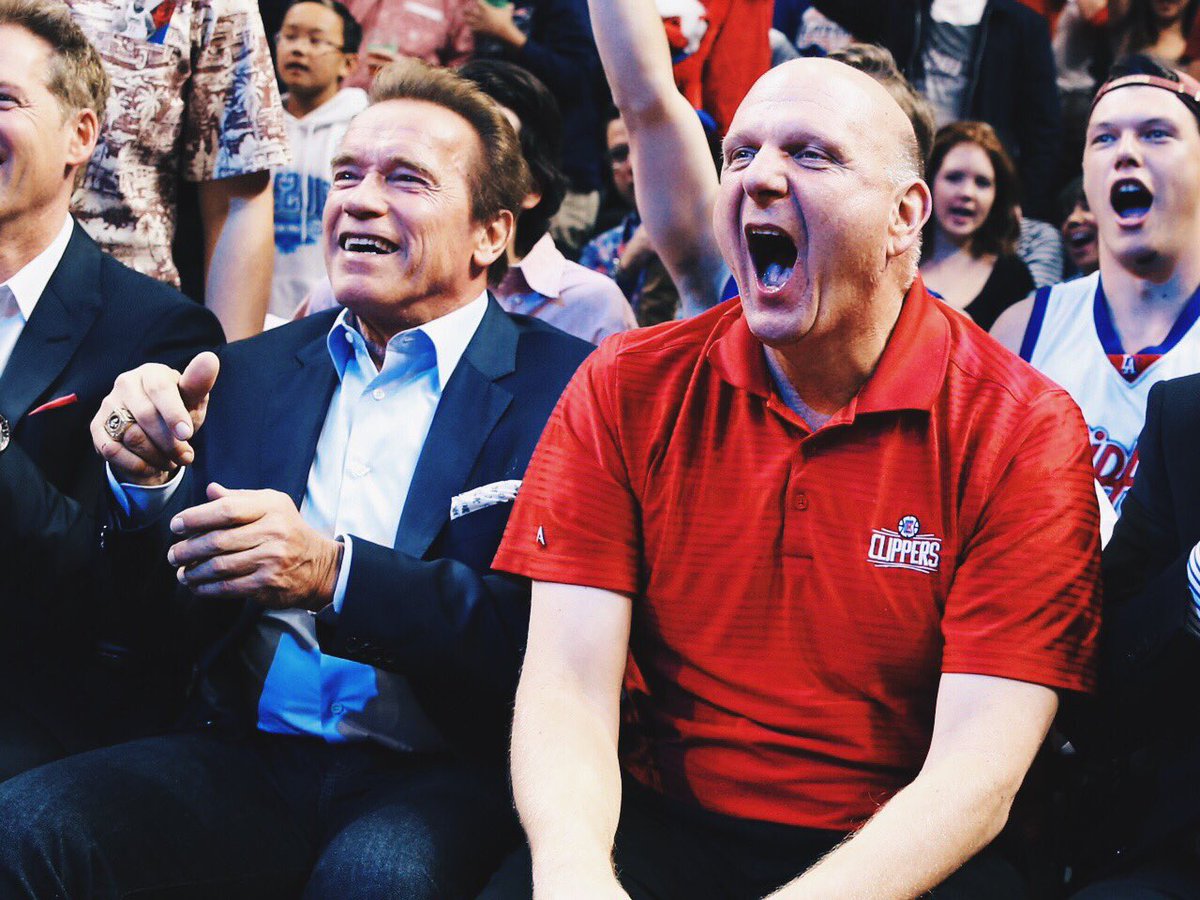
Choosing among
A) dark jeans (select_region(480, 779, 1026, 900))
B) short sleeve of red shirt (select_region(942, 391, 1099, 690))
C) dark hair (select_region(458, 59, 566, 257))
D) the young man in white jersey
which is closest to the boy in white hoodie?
dark hair (select_region(458, 59, 566, 257))

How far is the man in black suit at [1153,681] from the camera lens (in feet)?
6.28

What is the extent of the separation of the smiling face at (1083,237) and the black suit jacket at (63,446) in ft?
11.2

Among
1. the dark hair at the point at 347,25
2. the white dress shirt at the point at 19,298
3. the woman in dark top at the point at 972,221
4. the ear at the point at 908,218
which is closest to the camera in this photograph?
the ear at the point at 908,218

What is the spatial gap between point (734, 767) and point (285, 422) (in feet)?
3.47

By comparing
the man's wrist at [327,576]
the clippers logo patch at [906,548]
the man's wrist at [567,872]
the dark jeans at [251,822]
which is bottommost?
the dark jeans at [251,822]

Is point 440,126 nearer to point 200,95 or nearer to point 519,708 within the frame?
point 200,95

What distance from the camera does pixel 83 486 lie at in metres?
2.56

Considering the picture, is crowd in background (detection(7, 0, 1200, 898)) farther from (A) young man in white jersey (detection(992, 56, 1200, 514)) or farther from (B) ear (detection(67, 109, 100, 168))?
(B) ear (detection(67, 109, 100, 168))

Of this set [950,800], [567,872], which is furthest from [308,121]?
[950,800]

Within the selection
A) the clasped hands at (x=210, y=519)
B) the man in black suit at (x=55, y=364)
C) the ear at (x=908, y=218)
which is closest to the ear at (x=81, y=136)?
the man in black suit at (x=55, y=364)

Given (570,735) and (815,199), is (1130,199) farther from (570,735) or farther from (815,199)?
(570,735)

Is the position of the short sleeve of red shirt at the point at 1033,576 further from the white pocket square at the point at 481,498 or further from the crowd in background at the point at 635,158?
the white pocket square at the point at 481,498

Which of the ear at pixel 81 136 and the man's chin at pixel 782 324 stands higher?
the ear at pixel 81 136

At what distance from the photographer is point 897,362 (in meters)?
2.10
